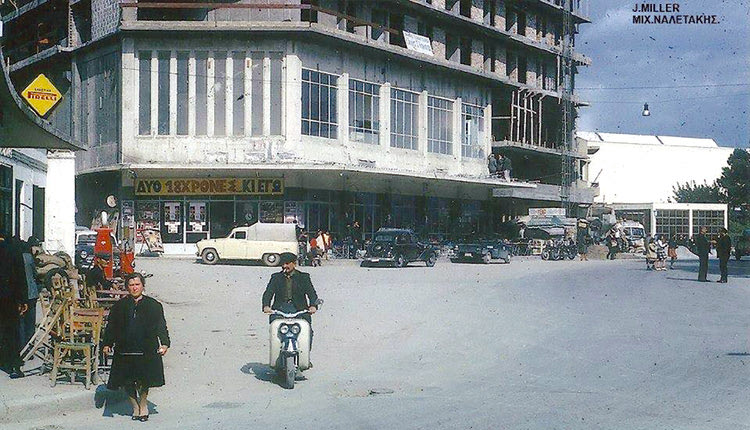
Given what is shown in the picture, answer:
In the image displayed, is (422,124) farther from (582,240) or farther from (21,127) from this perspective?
(21,127)

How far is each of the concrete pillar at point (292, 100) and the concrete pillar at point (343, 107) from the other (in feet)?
8.80

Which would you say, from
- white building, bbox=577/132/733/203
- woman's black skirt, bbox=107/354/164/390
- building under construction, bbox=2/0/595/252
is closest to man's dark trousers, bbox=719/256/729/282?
building under construction, bbox=2/0/595/252

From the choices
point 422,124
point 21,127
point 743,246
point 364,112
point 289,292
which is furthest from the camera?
point 743,246

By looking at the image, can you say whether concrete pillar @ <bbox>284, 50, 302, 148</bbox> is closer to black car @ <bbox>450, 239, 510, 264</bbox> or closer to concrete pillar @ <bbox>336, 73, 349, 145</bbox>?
concrete pillar @ <bbox>336, 73, 349, 145</bbox>

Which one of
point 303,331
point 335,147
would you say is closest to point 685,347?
point 303,331

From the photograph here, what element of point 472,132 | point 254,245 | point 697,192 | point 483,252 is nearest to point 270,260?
point 254,245

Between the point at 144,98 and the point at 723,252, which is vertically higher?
the point at 144,98

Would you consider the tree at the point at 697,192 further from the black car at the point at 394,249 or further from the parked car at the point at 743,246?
the black car at the point at 394,249

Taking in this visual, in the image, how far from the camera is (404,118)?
155 ft

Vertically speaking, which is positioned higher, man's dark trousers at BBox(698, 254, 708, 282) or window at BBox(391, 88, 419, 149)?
window at BBox(391, 88, 419, 149)


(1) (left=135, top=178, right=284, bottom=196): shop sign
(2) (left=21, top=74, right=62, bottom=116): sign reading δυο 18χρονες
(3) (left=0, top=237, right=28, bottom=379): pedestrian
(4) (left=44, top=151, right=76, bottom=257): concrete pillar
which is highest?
(2) (left=21, top=74, right=62, bottom=116): sign reading δυο 18χρονες

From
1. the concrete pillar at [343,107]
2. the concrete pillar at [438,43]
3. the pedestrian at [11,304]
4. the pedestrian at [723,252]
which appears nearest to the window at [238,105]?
the concrete pillar at [343,107]

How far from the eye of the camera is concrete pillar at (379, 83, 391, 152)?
45.3m

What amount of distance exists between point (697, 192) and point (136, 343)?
3578 inches
